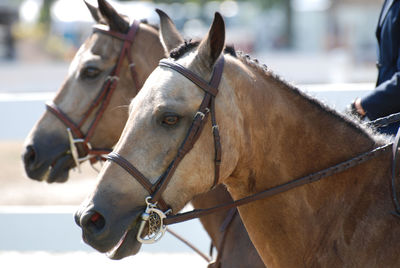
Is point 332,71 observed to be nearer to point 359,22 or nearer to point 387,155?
point 387,155

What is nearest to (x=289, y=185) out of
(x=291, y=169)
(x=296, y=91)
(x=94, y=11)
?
(x=291, y=169)

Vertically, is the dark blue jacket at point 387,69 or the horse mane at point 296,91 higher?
the dark blue jacket at point 387,69

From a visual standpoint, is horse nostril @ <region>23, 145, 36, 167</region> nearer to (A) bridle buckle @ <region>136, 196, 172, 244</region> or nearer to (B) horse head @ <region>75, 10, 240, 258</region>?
(B) horse head @ <region>75, 10, 240, 258</region>

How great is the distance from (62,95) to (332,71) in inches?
518

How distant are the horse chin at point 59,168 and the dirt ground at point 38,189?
3936mm

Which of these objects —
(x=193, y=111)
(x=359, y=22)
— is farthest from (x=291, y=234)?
(x=359, y=22)

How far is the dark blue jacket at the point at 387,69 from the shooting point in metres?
3.11

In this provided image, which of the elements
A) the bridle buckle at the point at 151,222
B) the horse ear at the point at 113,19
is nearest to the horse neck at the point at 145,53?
the horse ear at the point at 113,19

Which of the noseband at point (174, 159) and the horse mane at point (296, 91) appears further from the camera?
the horse mane at point (296, 91)

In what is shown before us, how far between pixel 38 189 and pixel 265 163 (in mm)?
7960

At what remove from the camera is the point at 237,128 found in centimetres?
252

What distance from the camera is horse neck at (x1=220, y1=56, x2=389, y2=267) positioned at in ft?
8.58

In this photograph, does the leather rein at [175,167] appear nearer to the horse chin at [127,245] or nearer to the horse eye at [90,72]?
the horse chin at [127,245]

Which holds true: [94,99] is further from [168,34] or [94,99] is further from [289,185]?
[289,185]
